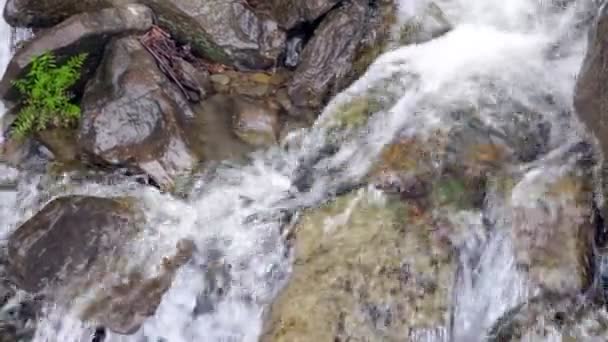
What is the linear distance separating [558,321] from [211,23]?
3.59 metres

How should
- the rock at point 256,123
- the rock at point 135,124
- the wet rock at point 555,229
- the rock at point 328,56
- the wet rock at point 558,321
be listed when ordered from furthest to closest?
the rock at point 328,56 → the rock at point 256,123 → the rock at point 135,124 → the wet rock at point 555,229 → the wet rock at point 558,321

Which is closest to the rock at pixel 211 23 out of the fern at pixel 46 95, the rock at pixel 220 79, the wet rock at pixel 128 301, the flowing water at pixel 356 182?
the rock at pixel 220 79

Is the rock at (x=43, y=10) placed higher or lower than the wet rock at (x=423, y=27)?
higher

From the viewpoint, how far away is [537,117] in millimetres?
5172

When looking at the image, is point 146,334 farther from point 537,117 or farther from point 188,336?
point 537,117

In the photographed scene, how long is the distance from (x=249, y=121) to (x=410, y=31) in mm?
1556

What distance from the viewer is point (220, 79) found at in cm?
611

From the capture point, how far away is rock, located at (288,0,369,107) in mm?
5871

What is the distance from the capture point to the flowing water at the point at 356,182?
4480 mm

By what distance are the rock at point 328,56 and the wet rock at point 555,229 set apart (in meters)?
1.94

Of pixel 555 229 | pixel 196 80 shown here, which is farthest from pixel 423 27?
pixel 555 229

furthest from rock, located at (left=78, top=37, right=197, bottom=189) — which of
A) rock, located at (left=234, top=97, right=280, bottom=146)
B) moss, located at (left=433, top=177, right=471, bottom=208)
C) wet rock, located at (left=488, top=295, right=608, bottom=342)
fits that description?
wet rock, located at (left=488, top=295, right=608, bottom=342)

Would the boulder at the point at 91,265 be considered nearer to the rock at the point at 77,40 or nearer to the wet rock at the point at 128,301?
the wet rock at the point at 128,301

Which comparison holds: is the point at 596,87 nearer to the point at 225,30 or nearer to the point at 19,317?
the point at 225,30
